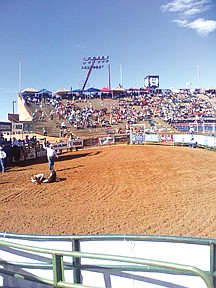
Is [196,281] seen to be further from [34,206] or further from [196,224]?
[34,206]

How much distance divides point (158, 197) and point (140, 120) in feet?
138

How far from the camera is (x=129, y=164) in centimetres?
1808

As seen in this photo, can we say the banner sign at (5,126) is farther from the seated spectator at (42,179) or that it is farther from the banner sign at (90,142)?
the seated spectator at (42,179)

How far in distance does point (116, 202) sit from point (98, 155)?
567 inches

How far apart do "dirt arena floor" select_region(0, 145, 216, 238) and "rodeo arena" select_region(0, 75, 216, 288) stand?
9.0 inches

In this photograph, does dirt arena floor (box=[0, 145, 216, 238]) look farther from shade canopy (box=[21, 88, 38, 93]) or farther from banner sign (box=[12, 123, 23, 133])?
shade canopy (box=[21, 88, 38, 93])

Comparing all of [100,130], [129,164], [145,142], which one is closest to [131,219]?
[129,164]

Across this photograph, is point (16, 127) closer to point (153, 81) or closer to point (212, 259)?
point (212, 259)

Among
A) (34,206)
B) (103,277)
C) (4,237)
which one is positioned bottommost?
(34,206)

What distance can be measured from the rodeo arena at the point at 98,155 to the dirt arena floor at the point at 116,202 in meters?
0.23

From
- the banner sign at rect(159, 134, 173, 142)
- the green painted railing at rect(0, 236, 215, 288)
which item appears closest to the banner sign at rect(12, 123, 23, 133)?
the banner sign at rect(159, 134, 173, 142)

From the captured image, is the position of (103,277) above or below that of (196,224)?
above

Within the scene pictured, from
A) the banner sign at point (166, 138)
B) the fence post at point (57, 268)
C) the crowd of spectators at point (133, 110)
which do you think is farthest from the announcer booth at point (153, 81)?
the fence post at point (57, 268)

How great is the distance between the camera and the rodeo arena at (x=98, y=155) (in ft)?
9.22
